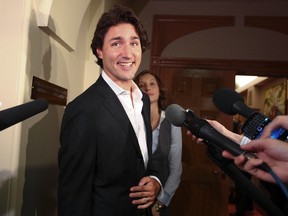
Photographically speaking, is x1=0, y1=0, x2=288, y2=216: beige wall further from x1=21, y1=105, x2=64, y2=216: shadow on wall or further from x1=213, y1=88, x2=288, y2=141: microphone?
x1=213, y1=88, x2=288, y2=141: microphone

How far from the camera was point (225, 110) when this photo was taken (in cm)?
74

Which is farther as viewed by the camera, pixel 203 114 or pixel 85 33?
pixel 203 114

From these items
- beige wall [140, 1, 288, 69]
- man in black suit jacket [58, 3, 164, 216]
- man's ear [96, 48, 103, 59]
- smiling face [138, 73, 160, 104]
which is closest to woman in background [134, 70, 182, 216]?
smiling face [138, 73, 160, 104]

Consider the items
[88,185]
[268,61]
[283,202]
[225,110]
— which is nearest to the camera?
[283,202]

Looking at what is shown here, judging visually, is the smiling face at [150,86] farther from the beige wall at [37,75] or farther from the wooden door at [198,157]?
the wooden door at [198,157]

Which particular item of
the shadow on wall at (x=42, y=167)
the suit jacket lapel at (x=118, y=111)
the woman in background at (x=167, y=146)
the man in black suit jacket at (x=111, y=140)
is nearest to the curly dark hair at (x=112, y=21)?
the man in black suit jacket at (x=111, y=140)

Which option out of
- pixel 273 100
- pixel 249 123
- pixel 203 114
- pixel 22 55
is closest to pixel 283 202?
pixel 249 123

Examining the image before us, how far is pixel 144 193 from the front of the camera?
1102 millimetres

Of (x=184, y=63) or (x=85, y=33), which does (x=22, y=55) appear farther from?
(x=184, y=63)

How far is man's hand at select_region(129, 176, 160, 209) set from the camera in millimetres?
1074

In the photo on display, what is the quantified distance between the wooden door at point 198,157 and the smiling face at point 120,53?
182 cm

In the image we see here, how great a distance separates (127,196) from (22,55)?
26.9 inches

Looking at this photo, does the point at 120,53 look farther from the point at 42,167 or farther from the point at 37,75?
the point at 42,167

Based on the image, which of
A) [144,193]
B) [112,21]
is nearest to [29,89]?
[112,21]
